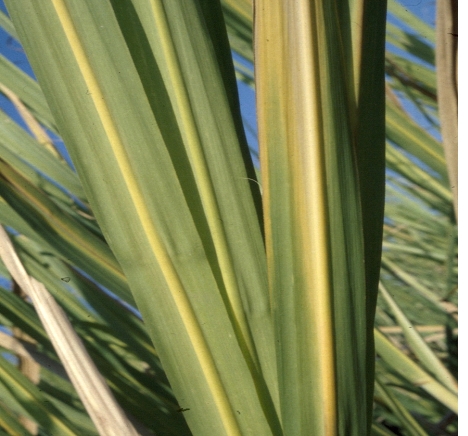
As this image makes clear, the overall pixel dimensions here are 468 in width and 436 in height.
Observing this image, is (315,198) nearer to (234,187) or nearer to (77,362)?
(234,187)

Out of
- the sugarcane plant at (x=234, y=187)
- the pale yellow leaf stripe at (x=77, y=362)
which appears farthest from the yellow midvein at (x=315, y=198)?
the pale yellow leaf stripe at (x=77, y=362)

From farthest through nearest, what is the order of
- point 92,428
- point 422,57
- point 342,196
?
point 422,57, point 92,428, point 342,196

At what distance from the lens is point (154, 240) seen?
8.6 inches

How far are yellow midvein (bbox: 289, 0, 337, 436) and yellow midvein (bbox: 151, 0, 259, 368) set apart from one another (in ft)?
0.13

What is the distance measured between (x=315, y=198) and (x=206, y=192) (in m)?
0.05

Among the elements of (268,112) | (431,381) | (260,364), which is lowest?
(431,381)

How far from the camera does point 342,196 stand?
212mm

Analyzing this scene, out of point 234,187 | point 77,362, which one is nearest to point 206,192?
point 234,187

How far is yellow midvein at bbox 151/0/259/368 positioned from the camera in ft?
0.76

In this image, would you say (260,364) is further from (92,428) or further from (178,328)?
(92,428)

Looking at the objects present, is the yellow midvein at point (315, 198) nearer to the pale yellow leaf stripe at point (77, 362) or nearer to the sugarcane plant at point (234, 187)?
the sugarcane plant at point (234, 187)

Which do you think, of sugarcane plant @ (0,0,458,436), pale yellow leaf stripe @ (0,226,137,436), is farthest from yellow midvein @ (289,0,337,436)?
pale yellow leaf stripe @ (0,226,137,436)
